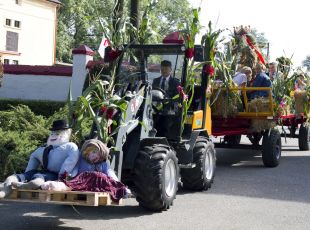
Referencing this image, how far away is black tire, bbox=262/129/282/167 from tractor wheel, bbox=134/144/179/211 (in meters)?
4.85

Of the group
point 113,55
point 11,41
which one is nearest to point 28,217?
point 113,55

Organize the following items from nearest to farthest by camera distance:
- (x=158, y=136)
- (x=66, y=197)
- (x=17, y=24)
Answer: (x=66, y=197), (x=158, y=136), (x=17, y=24)

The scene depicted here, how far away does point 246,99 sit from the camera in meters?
12.1

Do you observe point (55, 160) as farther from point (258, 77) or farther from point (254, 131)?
point (258, 77)

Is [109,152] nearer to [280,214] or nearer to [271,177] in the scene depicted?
[280,214]

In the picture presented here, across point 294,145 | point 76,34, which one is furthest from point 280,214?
point 76,34

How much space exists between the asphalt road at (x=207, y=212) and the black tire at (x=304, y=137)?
4797 millimetres

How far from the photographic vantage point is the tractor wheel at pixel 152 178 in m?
7.47

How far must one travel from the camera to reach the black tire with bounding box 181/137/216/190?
9289mm

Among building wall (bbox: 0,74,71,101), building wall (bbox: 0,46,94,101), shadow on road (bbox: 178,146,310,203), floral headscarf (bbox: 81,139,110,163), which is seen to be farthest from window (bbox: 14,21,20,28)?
floral headscarf (bbox: 81,139,110,163)

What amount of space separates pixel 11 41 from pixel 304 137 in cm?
3766

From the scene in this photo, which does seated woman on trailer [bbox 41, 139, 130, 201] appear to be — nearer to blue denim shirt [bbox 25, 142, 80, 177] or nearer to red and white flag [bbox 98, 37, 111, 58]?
blue denim shirt [bbox 25, 142, 80, 177]

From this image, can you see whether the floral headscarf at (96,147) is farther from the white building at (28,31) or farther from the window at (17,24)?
the window at (17,24)

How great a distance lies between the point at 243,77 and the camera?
12.5 m
